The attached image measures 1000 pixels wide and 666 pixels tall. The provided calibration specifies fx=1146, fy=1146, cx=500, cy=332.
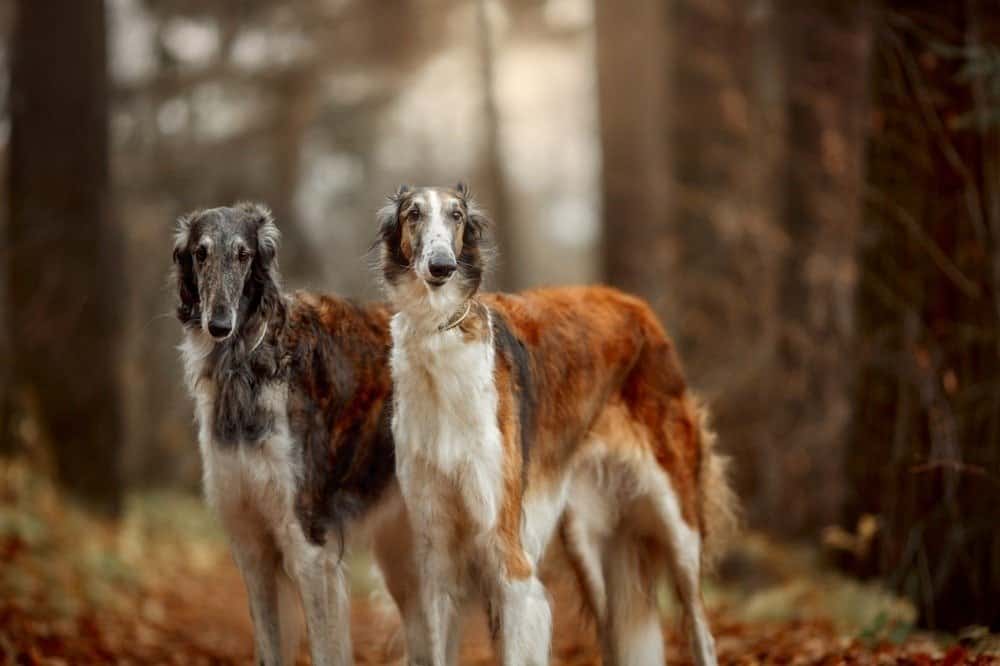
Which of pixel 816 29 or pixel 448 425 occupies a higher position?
pixel 816 29

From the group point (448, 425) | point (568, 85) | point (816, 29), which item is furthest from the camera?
point (568, 85)

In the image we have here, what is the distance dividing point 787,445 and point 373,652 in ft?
13.0

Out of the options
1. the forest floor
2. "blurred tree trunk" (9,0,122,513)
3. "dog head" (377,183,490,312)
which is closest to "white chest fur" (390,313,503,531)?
"dog head" (377,183,490,312)

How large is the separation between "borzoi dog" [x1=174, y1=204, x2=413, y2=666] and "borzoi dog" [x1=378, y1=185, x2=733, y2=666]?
0.37 meters

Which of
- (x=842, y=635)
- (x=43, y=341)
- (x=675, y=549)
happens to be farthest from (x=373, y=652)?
(x=43, y=341)

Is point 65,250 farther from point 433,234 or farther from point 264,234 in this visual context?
point 433,234

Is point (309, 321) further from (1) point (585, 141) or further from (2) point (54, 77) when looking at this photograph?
(1) point (585, 141)

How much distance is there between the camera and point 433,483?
13.6 feet

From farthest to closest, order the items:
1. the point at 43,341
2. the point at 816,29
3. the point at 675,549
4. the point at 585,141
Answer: the point at 585,141 < the point at 816,29 < the point at 43,341 < the point at 675,549

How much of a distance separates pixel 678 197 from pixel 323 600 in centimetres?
607

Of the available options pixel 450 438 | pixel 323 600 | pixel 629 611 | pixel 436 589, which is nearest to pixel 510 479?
pixel 450 438

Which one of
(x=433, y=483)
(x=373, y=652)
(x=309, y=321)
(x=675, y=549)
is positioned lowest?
(x=373, y=652)

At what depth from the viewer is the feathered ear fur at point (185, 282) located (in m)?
4.37

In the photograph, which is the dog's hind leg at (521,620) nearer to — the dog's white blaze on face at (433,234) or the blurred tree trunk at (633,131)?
the dog's white blaze on face at (433,234)
